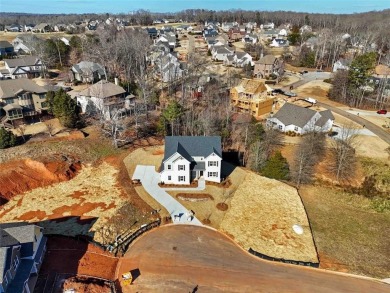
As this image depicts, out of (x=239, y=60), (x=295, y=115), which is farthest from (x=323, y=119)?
(x=239, y=60)

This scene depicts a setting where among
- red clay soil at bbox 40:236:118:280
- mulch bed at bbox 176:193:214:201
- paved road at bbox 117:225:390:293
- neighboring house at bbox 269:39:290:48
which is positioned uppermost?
neighboring house at bbox 269:39:290:48

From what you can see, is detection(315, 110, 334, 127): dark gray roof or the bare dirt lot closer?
the bare dirt lot

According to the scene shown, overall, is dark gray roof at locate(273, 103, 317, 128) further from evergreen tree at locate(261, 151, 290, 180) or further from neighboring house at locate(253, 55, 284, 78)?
neighboring house at locate(253, 55, 284, 78)

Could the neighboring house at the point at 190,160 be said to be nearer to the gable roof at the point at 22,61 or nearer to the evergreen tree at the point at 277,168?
the evergreen tree at the point at 277,168

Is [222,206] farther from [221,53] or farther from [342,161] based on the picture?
[221,53]

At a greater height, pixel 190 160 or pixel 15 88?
pixel 15 88

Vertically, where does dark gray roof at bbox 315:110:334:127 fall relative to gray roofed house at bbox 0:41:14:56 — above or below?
below

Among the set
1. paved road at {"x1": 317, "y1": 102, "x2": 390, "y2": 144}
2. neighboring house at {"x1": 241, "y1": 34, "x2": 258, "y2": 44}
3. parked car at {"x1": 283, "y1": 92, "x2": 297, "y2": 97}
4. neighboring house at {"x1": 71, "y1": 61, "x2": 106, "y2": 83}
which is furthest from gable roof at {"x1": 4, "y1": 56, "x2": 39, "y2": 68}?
neighboring house at {"x1": 241, "y1": 34, "x2": 258, "y2": 44}
